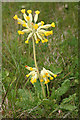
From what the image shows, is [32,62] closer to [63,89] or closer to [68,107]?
[63,89]

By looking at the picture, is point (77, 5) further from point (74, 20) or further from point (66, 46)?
point (66, 46)

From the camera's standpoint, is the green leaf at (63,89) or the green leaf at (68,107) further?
the green leaf at (63,89)

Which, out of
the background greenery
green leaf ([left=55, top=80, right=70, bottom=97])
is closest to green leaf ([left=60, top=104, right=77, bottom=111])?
the background greenery

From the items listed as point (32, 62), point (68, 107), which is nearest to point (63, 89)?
point (68, 107)

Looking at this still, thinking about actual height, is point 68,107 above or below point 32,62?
below

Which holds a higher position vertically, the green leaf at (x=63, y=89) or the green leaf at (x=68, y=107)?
the green leaf at (x=63, y=89)

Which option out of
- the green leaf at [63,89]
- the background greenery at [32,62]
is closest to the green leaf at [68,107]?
the background greenery at [32,62]

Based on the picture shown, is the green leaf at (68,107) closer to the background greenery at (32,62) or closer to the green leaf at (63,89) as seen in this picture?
the background greenery at (32,62)

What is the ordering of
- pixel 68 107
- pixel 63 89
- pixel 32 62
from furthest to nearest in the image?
pixel 32 62
pixel 63 89
pixel 68 107

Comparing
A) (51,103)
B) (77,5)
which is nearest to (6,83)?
(51,103)

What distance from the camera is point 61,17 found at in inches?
141

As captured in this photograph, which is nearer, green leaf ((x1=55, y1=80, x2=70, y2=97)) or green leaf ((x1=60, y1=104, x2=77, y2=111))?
green leaf ((x1=60, y1=104, x2=77, y2=111))

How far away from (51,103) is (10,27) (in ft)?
6.80

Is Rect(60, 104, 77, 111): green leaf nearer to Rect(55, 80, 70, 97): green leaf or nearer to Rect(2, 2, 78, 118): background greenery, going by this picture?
Rect(2, 2, 78, 118): background greenery
